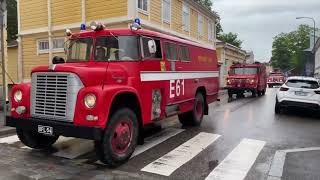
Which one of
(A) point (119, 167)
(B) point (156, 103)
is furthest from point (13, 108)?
(B) point (156, 103)

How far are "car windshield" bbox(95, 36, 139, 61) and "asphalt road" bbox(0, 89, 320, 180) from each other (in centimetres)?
203

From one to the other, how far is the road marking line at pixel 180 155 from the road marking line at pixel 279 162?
1.61m

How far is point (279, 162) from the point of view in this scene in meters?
7.58

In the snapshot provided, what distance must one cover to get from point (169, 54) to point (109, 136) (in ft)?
10.9

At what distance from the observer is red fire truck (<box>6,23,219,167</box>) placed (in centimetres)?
674

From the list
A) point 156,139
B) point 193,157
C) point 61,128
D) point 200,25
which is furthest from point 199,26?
point 61,128

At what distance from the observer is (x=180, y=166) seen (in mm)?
7203

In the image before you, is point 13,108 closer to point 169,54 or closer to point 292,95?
point 169,54

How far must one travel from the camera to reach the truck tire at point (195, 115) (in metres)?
11.5

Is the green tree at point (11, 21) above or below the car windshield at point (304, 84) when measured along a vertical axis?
above

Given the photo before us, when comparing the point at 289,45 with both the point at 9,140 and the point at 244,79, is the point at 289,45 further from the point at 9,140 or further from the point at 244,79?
the point at 9,140

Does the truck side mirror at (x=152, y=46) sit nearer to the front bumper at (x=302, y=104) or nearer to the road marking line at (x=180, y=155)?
the road marking line at (x=180, y=155)

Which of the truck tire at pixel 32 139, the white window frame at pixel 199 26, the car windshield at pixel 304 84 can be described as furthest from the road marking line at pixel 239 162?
the white window frame at pixel 199 26

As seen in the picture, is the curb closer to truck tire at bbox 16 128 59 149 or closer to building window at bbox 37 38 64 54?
truck tire at bbox 16 128 59 149
